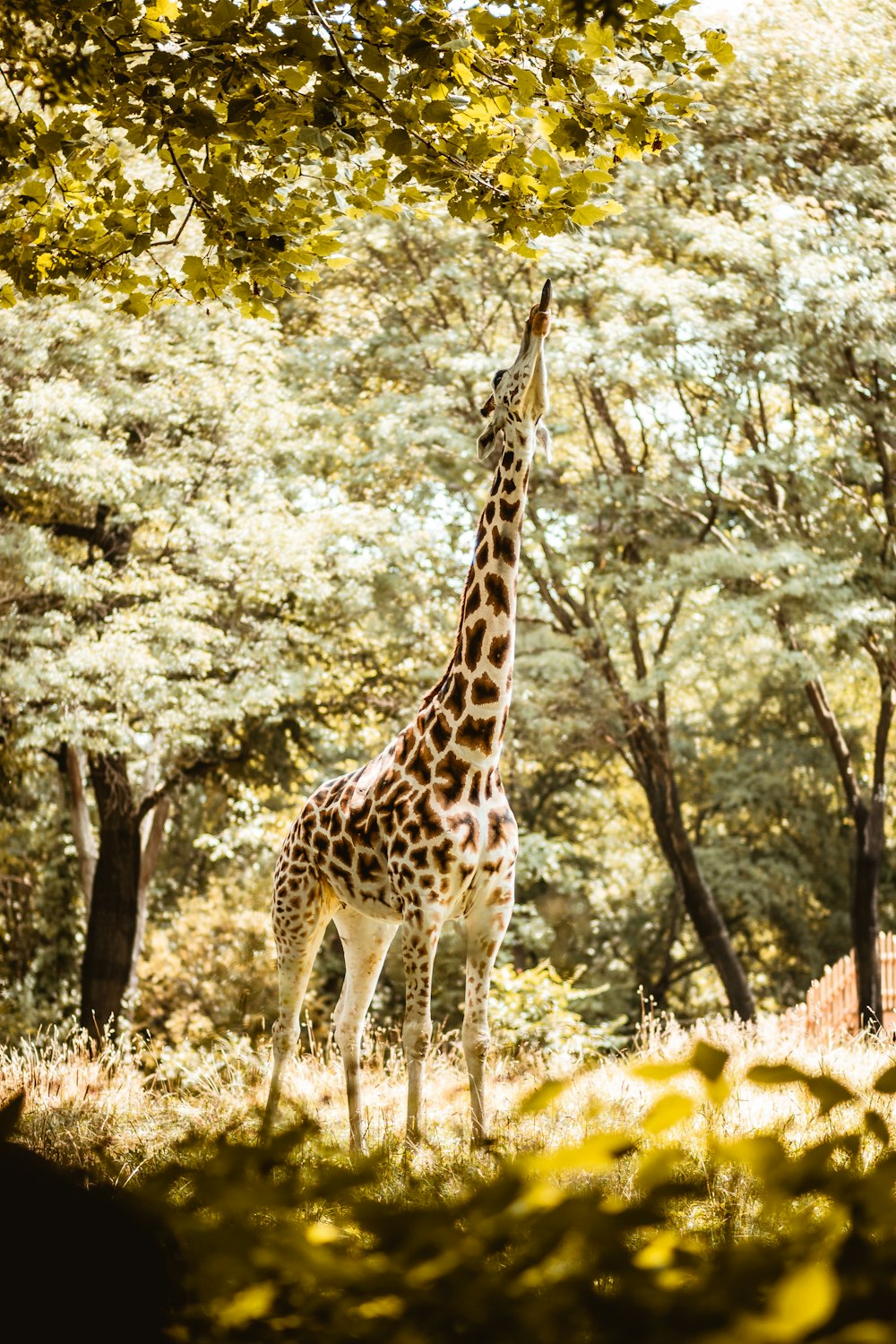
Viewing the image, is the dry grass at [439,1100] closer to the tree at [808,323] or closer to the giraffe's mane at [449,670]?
the giraffe's mane at [449,670]

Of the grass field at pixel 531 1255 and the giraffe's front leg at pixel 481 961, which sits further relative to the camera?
the giraffe's front leg at pixel 481 961

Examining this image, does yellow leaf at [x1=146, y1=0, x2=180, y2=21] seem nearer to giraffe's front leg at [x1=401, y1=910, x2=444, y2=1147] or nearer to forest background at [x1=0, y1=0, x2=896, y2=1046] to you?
giraffe's front leg at [x1=401, y1=910, x2=444, y2=1147]

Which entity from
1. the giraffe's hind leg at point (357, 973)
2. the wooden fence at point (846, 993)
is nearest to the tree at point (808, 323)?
the wooden fence at point (846, 993)

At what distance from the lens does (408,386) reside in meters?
16.4

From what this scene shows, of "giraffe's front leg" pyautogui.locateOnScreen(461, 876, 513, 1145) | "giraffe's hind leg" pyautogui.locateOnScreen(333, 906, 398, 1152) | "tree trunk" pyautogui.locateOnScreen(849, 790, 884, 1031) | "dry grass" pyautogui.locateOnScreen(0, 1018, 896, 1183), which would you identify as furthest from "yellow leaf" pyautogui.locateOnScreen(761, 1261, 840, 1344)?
"tree trunk" pyautogui.locateOnScreen(849, 790, 884, 1031)

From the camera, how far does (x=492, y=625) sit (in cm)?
568

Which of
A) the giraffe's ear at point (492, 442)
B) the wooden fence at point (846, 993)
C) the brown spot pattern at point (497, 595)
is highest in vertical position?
the giraffe's ear at point (492, 442)

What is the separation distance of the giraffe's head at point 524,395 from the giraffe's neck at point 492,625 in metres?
0.04

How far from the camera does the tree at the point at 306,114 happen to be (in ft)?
15.0

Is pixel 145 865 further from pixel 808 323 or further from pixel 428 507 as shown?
pixel 808 323

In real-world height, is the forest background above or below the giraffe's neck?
above

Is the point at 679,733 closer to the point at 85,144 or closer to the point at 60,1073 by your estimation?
the point at 60,1073

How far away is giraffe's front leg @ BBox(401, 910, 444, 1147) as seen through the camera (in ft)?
17.6

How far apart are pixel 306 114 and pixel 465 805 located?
9.48 feet
